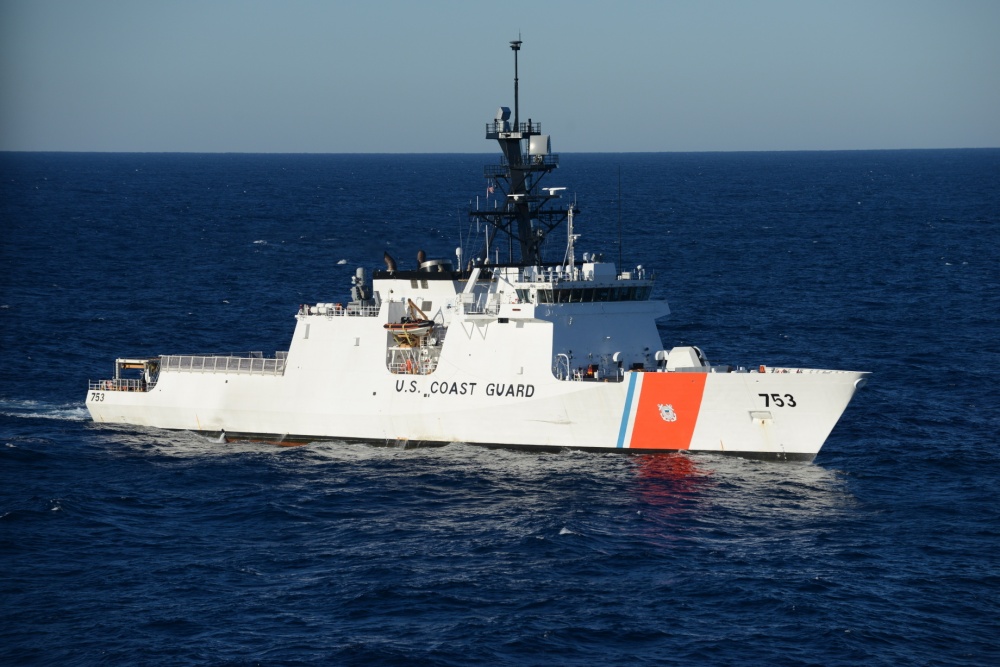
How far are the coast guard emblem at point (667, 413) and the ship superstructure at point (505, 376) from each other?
0.04 metres

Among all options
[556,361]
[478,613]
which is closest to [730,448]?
[556,361]

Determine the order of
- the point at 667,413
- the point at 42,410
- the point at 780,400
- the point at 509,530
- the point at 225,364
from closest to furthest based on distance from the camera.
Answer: the point at 509,530 → the point at 780,400 → the point at 667,413 → the point at 225,364 → the point at 42,410

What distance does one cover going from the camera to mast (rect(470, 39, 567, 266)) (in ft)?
137

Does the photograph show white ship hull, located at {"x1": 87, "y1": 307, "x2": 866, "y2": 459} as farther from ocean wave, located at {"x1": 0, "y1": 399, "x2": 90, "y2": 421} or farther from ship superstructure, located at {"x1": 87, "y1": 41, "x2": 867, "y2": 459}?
ocean wave, located at {"x1": 0, "y1": 399, "x2": 90, "y2": 421}

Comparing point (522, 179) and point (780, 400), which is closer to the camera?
point (780, 400)

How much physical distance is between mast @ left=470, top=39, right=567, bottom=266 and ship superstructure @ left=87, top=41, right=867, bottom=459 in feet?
0.17

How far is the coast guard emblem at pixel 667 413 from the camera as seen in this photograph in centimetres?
3672

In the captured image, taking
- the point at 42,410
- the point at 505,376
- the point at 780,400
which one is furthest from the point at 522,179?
the point at 42,410

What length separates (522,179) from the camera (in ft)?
139

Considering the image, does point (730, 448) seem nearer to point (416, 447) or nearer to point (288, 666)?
point (416, 447)

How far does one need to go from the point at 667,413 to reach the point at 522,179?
31.9 ft

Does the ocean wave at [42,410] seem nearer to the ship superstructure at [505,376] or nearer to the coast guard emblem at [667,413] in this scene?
the ship superstructure at [505,376]

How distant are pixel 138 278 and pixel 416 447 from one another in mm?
41627

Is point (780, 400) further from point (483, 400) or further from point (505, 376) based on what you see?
point (483, 400)
